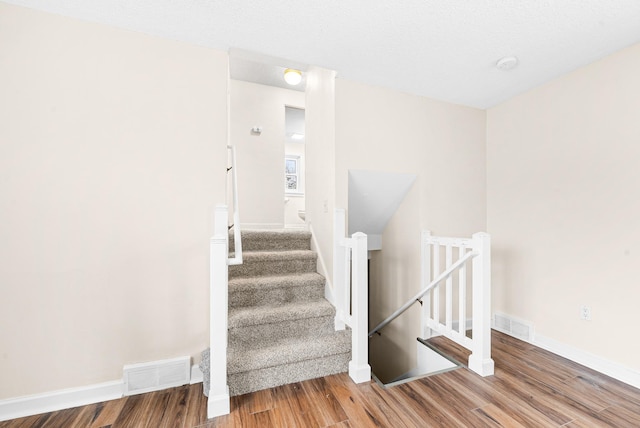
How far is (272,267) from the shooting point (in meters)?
2.51

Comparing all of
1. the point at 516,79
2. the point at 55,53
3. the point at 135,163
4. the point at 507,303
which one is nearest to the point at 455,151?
the point at 516,79

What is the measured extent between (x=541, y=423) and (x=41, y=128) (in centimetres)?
336

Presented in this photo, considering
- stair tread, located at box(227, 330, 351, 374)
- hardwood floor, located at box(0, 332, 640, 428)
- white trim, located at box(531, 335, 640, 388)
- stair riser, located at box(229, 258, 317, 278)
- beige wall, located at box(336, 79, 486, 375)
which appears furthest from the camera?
beige wall, located at box(336, 79, 486, 375)

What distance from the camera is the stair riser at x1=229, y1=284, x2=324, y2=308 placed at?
2.22m

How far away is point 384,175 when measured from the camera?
8.85 feet

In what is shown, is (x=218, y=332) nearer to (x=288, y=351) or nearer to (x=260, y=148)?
(x=288, y=351)

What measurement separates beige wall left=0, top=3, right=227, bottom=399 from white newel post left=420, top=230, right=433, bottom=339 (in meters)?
1.91

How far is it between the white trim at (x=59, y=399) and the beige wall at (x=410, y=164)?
2.08 meters

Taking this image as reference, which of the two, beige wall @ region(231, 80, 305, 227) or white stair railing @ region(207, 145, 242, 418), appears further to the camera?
beige wall @ region(231, 80, 305, 227)

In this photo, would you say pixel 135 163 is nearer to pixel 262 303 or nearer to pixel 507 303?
pixel 262 303

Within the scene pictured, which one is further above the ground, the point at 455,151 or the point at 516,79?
the point at 516,79

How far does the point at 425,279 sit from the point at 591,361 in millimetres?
1282

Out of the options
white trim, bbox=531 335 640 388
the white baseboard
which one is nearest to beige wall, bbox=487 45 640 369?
white trim, bbox=531 335 640 388

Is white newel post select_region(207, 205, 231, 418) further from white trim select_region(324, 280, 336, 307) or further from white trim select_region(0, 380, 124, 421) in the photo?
white trim select_region(324, 280, 336, 307)
